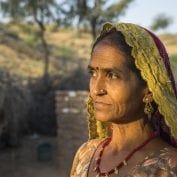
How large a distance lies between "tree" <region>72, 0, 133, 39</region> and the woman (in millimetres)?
13234

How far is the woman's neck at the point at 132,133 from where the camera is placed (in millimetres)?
2076

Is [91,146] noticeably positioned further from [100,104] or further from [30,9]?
[30,9]

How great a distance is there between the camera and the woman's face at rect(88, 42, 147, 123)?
198cm

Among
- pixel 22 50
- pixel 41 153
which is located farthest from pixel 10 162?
pixel 22 50

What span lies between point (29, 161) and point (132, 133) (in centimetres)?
1008

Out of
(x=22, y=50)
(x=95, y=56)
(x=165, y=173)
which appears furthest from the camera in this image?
(x=22, y=50)

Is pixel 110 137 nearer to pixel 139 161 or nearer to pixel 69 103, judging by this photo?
pixel 139 161

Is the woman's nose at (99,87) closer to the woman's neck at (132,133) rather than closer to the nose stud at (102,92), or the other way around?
the nose stud at (102,92)

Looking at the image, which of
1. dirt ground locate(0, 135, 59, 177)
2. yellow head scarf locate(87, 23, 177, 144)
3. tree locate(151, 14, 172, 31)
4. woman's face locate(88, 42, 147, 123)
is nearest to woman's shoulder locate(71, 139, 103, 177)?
woman's face locate(88, 42, 147, 123)

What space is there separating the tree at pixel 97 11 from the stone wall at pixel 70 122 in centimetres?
538

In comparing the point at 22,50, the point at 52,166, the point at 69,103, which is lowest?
the point at 52,166

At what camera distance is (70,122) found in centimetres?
1012

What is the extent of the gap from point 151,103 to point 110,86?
0.54ft

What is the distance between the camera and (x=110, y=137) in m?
2.29
